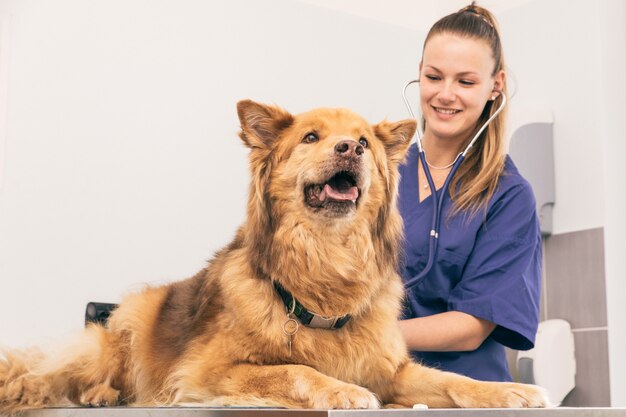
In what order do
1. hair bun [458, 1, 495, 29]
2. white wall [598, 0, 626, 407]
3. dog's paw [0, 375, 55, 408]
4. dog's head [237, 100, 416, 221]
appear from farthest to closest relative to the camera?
white wall [598, 0, 626, 407], hair bun [458, 1, 495, 29], dog's head [237, 100, 416, 221], dog's paw [0, 375, 55, 408]

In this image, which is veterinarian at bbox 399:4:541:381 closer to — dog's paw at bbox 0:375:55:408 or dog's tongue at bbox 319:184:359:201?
dog's tongue at bbox 319:184:359:201

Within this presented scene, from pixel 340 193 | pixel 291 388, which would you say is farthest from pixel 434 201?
pixel 291 388

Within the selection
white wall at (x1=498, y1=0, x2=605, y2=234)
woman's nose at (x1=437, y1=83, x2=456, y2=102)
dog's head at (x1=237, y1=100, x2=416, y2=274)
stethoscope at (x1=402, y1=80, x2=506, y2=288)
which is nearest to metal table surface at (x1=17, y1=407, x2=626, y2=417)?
dog's head at (x1=237, y1=100, x2=416, y2=274)

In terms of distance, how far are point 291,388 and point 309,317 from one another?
161 millimetres

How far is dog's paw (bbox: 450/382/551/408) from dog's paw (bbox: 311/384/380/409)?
0.73 ft

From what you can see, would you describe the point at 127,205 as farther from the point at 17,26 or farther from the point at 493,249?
the point at 493,249

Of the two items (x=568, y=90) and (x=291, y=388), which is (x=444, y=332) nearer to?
(x=291, y=388)

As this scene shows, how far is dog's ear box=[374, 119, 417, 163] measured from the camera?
1.70 meters

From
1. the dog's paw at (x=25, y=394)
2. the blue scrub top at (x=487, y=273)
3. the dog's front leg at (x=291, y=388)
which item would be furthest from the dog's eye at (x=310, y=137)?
the dog's paw at (x=25, y=394)

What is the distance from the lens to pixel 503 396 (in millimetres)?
1347

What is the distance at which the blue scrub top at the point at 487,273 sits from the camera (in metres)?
1.91

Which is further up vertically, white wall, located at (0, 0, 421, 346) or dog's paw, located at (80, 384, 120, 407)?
white wall, located at (0, 0, 421, 346)

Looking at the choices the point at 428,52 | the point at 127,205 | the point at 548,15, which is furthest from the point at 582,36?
the point at 127,205

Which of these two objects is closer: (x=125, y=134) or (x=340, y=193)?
(x=340, y=193)
